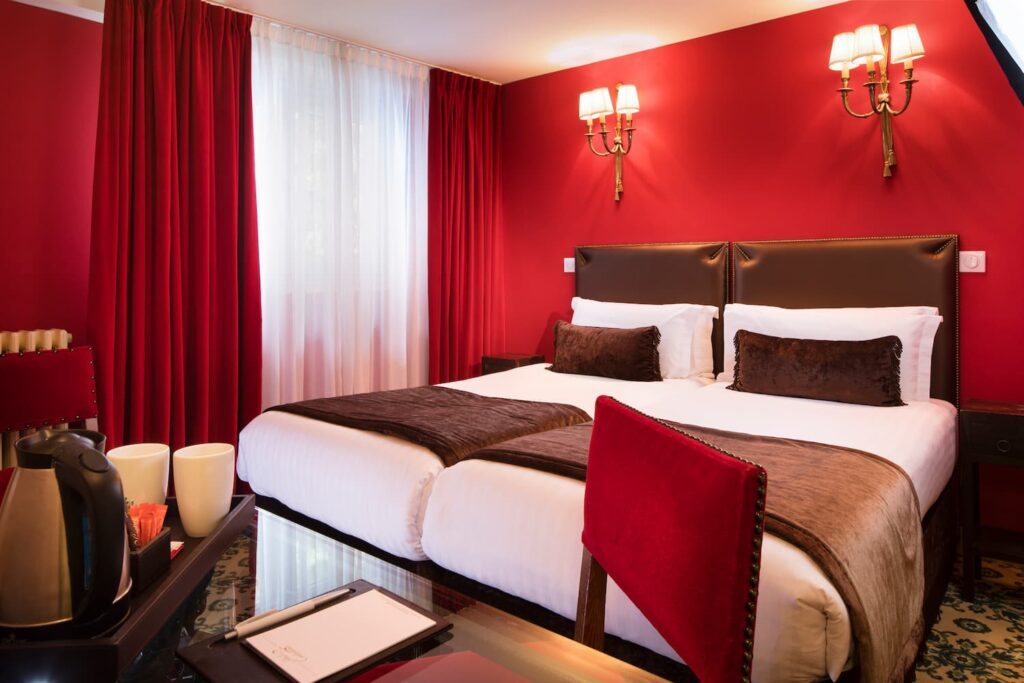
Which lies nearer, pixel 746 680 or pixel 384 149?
pixel 746 680

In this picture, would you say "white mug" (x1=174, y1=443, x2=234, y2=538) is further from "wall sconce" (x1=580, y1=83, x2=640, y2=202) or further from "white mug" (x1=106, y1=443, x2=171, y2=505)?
"wall sconce" (x1=580, y1=83, x2=640, y2=202)

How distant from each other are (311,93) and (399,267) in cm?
120

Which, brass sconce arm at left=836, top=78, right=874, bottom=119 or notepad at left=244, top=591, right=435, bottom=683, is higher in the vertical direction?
brass sconce arm at left=836, top=78, right=874, bottom=119

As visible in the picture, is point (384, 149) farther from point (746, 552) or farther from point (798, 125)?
point (746, 552)

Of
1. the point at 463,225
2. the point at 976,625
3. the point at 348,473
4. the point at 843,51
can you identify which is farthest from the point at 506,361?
the point at 976,625

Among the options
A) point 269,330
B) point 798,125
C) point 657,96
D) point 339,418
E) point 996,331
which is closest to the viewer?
point 339,418

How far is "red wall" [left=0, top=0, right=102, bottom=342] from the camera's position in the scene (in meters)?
3.06

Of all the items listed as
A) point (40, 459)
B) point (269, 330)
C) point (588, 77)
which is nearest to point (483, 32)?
point (588, 77)

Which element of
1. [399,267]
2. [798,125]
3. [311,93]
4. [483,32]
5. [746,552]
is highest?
[483,32]

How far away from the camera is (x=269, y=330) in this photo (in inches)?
152

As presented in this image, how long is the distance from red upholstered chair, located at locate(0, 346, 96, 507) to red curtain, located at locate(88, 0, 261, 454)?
406mm

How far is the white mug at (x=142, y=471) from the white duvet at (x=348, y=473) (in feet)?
3.03

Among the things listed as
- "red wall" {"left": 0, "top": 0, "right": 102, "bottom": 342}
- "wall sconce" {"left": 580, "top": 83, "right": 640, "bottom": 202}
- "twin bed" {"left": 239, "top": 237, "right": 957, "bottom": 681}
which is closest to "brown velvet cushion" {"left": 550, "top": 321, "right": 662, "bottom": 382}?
"twin bed" {"left": 239, "top": 237, "right": 957, "bottom": 681}

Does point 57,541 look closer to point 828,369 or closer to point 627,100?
point 828,369
